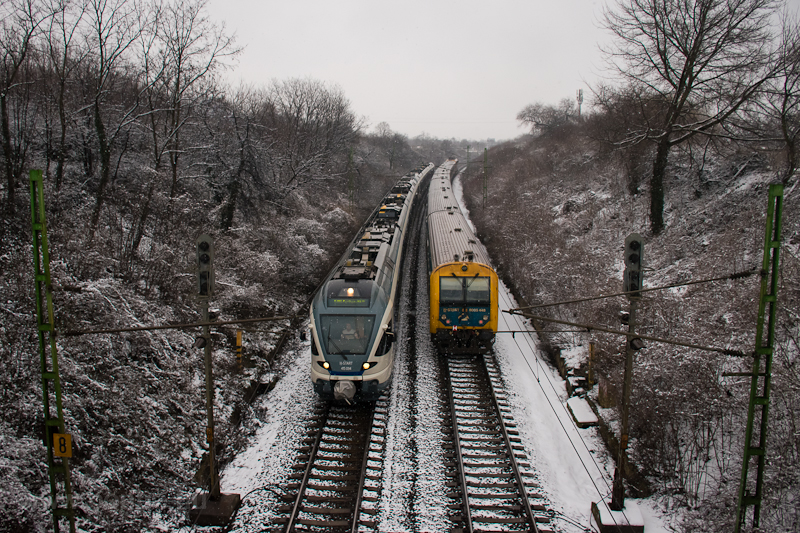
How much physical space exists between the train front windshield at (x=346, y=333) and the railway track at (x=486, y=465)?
2.78 meters

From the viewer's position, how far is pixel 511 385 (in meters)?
12.1

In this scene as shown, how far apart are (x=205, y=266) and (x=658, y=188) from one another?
61.3ft

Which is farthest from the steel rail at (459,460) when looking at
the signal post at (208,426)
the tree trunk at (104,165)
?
the tree trunk at (104,165)

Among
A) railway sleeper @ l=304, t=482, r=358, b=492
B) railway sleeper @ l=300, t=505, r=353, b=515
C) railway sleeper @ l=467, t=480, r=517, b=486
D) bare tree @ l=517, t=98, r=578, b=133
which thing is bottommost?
railway sleeper @ l=300, t=505, r=353, b=515

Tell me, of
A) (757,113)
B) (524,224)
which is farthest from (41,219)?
(524,224)

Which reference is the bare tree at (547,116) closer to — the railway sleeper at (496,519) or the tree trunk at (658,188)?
the tree trunk at (658,188)

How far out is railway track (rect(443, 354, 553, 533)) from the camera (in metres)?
7.63

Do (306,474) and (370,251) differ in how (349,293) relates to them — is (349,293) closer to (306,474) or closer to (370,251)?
(370,251)

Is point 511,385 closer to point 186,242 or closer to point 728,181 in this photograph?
point 186,242

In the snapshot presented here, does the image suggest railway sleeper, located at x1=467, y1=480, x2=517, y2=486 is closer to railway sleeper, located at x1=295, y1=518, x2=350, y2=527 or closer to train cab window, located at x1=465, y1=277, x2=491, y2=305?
railway sleeper, located at x1=295, y1=518, x2=350, y2=527

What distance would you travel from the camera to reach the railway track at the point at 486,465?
25.0 feet

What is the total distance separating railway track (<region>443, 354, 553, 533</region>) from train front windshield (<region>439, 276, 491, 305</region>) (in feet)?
7.05

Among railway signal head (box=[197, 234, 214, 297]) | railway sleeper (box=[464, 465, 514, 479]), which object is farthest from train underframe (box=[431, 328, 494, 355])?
railway signal head (box=[197, 234, 214, 297])

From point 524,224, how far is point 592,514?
21.6m
